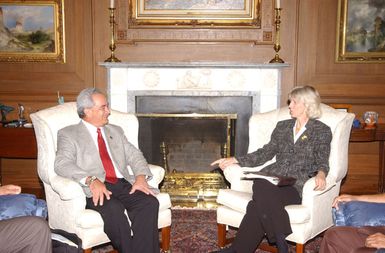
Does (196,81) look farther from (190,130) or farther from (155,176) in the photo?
(155,176)

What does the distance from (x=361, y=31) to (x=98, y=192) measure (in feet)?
11.5

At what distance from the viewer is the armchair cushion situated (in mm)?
2674

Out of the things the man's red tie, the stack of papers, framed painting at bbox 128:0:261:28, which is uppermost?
framed painting at bbox 128:0:261:28

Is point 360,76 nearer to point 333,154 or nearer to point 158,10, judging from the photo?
point 333,154

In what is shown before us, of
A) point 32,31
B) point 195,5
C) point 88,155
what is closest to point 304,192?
point 88,155

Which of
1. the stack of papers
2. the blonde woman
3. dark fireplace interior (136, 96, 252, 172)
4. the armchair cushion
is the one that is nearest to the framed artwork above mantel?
dark fireplace interior (136, 96, 252, 172)

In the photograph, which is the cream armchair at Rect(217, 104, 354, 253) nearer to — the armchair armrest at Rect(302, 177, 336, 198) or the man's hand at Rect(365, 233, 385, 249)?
the armchair armrest at Rect(302, 177, 336, 198)

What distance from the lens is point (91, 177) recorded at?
3229mm

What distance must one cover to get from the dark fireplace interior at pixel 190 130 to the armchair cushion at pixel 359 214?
97.9 inches

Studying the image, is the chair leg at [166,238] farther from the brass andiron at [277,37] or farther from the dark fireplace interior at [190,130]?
the brass andiron at [277,37]

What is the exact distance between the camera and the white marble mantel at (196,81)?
5062 millimetres

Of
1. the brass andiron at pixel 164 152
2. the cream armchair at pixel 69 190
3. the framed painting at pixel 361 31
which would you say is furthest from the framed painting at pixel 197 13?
the cream armchair at pixel 69 190

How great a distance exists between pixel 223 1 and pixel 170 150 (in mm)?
1813

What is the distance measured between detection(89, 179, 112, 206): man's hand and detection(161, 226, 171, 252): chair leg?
2.08 ft
